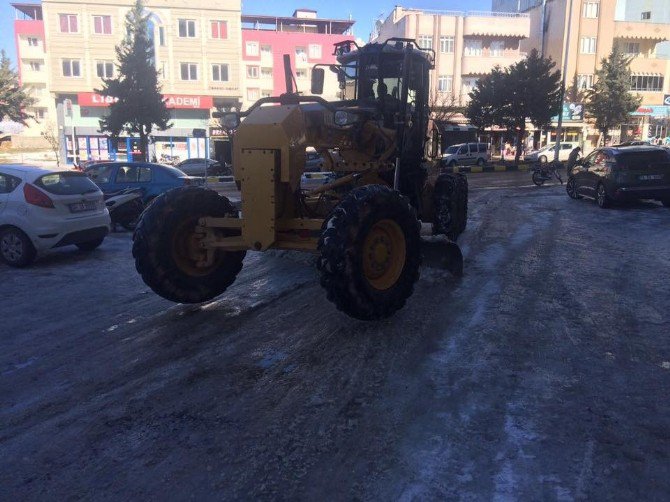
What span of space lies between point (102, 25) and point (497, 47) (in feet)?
117

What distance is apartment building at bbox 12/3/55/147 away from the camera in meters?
61.2

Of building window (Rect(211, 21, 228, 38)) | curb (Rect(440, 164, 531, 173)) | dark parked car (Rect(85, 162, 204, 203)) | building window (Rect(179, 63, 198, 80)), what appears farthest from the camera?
building window (Rect(211, 21, 228, 38))

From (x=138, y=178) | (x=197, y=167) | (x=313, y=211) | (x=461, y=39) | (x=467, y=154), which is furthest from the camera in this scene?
(x=461, y=39)

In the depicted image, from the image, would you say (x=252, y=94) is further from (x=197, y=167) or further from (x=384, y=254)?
(x=384, y=254)

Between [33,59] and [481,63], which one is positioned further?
[33,59]

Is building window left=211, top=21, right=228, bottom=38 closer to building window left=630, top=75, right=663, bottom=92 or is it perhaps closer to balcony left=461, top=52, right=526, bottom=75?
balcony left=461, top=52, right=526, bottom=75

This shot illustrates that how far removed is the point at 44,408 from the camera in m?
4.25

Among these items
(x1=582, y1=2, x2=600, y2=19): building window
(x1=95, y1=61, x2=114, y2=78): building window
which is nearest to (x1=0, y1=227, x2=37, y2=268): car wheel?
(x1=95, y1=61, x2=114, y2=78): building window

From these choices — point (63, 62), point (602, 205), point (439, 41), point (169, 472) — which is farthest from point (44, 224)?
point (439, 41)

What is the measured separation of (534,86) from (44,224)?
37804 millimetres

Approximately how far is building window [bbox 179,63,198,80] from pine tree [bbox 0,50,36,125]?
53.9 feet

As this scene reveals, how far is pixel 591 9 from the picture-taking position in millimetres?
57312

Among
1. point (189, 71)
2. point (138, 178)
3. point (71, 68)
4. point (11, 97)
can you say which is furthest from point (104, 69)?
point (138, 178)

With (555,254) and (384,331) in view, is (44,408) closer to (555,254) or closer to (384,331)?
(384,331)
